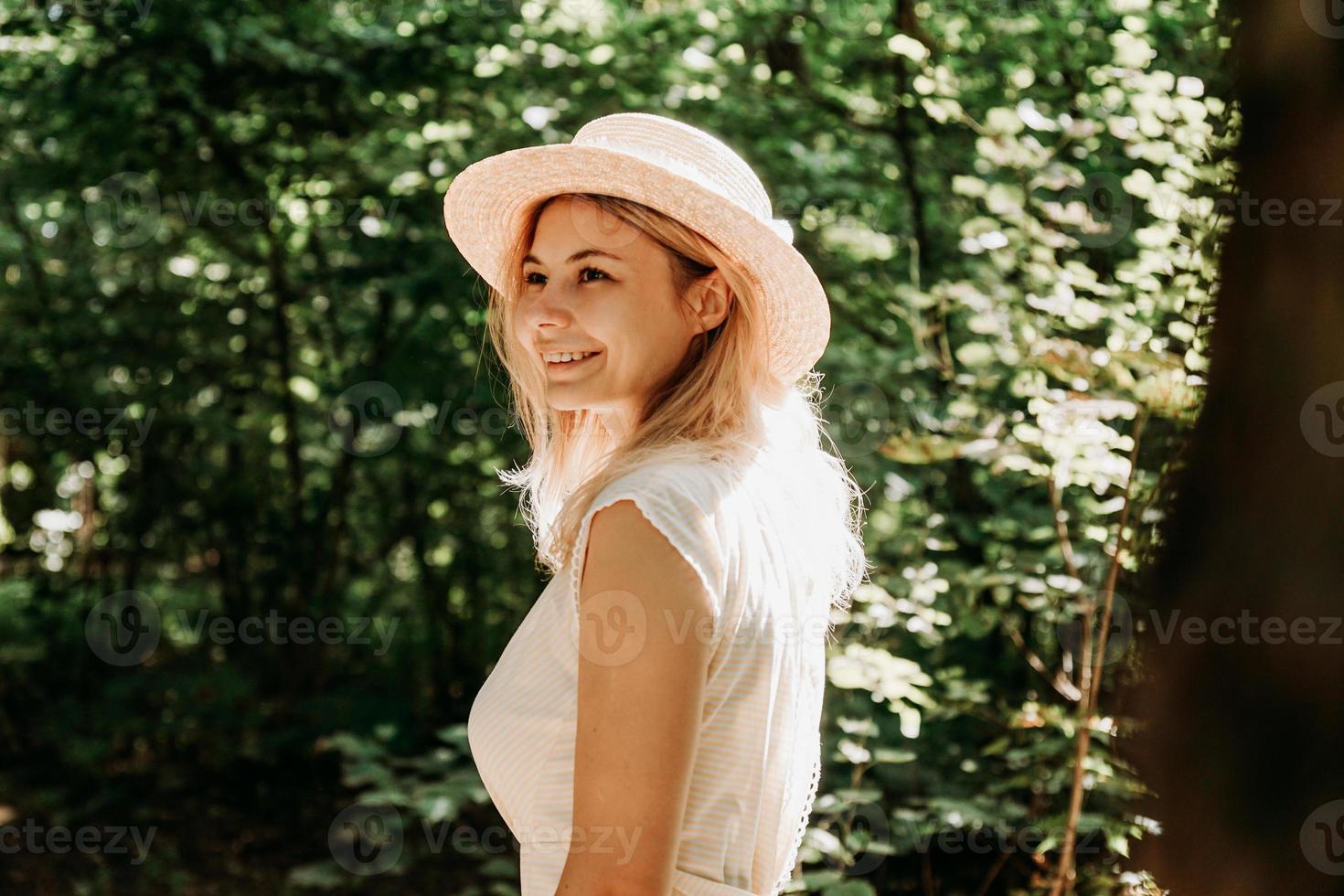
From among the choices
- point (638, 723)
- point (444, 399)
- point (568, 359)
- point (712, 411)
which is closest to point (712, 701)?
point (638, 723)

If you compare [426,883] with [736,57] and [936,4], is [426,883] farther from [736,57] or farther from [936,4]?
[936,4]

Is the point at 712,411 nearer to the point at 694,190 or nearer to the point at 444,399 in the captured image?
the point at 694,190

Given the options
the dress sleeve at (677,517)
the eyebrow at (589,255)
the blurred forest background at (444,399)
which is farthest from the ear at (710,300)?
the blurred forest background at (444,399)

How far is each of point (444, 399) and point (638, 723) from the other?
3.79 metres

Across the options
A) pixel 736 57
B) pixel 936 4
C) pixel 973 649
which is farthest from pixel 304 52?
pixel 973 649

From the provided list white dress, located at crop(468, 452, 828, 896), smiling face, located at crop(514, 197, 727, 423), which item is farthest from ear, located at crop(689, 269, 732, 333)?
white dress, located at crop(468, 452, 828, 896)

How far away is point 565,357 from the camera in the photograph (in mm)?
1570

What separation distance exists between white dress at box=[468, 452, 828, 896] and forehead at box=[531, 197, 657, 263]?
0.33 meters

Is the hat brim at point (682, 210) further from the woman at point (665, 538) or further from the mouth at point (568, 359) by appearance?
the mouth at point (568, 359)

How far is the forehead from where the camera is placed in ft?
5.19

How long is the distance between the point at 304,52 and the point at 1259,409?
13.8 ft

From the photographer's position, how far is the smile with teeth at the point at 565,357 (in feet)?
5.12

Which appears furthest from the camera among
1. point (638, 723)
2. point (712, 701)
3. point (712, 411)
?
point (712, 411)

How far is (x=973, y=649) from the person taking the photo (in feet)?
13.4
